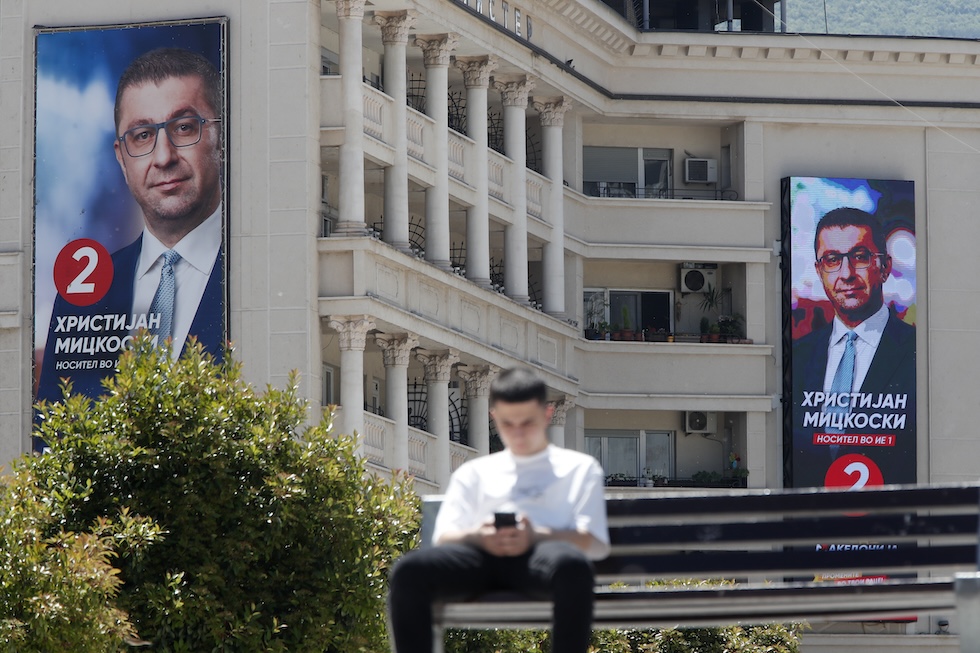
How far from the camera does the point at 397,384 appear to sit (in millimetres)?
49438

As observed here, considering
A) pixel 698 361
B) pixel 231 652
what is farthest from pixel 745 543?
pixel 698 361

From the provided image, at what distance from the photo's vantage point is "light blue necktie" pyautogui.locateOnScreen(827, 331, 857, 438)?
61094 millimetres

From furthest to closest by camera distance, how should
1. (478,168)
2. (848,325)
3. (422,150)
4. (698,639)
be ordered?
(848,325)
(478,168)
(422,150)
(698,639)

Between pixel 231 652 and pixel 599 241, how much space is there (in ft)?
106

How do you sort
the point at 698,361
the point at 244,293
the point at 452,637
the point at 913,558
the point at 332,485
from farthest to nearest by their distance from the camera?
the point at 698,361, the point at 244,293, the point at 452,637, the point at 332,485, the point at 913,558

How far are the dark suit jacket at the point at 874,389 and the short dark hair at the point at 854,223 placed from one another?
1.91 meters

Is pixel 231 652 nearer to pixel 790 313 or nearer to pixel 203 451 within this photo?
pixel 203 451

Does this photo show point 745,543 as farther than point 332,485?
No

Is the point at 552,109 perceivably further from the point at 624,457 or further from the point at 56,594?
the point at 56,594

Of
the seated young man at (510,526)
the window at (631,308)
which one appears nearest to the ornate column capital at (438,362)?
the window at (631,308)

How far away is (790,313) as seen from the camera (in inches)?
2405

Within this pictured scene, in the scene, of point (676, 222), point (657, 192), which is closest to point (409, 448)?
point (676, 222)

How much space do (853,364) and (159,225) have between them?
69.2ft

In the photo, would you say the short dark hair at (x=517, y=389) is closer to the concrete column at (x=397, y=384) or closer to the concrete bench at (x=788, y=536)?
the concrete bench at (x=788, y=536)
